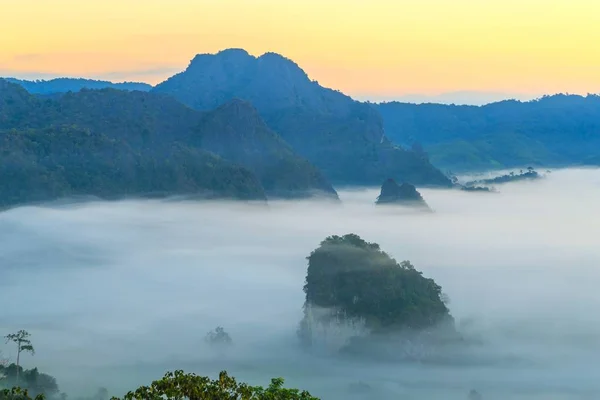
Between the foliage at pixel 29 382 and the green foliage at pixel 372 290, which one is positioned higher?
the green foliage at pixel 372 290

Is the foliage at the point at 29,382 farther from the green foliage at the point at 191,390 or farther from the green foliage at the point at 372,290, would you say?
the green foliage at the point at 191,390

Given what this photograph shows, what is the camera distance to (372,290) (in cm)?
12706

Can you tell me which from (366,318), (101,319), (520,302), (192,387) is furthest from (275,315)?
(192,387)

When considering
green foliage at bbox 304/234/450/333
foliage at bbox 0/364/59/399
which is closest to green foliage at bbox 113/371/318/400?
foliage at bbox 0/364/59/399

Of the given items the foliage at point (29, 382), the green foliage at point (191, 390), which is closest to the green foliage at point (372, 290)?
the foliage at point (29, 382)

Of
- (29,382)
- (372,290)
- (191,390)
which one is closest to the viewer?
(191,390)

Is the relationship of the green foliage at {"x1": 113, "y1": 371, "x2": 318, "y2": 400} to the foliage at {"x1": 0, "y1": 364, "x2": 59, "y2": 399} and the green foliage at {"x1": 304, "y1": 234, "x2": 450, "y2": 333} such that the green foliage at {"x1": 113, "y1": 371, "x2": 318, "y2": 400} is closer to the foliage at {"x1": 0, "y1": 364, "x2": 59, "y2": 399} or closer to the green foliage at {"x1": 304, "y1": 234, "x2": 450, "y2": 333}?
the foliage at {"x1": 0, "y1": 364, "x2": 59, "y2": 399}

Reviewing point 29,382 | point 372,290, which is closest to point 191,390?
point 29,382

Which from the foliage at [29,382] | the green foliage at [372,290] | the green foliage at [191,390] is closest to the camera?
the green foliage at [191,390]

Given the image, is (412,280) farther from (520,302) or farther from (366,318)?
(520,302)

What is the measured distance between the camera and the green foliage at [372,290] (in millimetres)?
125875

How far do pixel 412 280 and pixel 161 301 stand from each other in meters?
74.8

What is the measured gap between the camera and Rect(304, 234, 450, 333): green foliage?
126m

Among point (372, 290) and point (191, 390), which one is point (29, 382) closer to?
point (372, 290)
